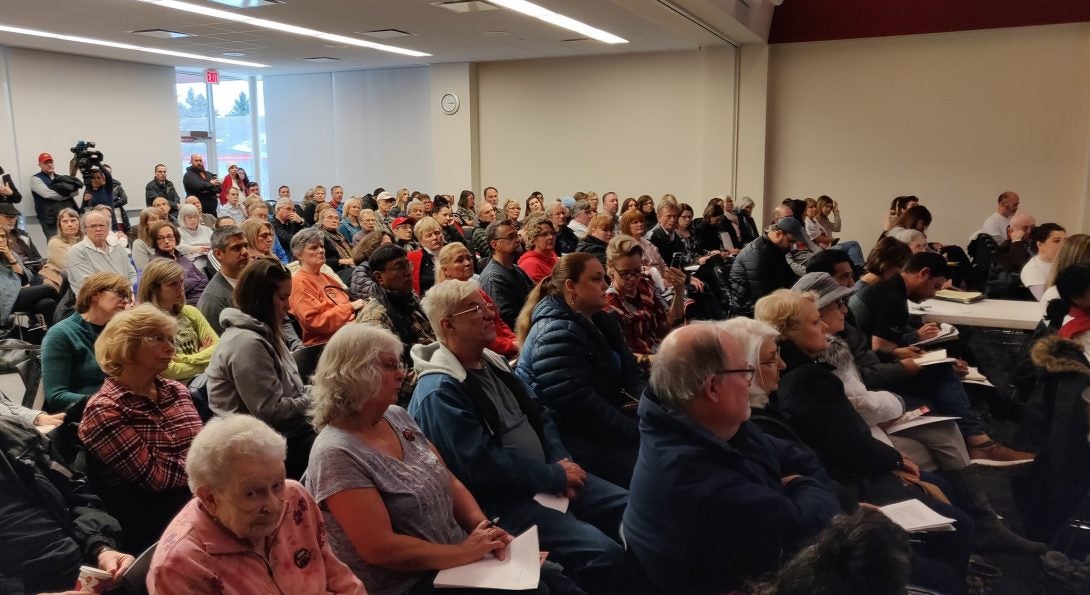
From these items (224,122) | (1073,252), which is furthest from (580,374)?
(224,122)

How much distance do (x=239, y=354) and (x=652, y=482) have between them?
1.67 meters

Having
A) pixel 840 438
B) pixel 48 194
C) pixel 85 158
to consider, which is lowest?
pixel 840 438

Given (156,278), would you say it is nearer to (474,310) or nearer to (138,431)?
(138,431)

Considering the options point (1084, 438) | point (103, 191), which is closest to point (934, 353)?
point (1084, 438)

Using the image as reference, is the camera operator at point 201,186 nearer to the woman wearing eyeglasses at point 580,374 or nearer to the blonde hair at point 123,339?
the woman wearing eyeglasses at point 580,374

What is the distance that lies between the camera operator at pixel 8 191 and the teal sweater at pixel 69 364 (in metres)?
8.11

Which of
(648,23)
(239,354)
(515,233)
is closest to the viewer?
(239,354)

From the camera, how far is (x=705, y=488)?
1835mm

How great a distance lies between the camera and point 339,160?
15.4 metres

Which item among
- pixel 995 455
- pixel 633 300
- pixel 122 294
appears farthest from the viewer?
pixel 633 300

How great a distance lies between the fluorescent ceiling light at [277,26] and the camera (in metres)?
7.87

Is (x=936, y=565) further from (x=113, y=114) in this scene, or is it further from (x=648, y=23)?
(x=113, y=114)

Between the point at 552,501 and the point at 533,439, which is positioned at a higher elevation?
the point at 533,439

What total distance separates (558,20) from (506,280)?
5.16 m
